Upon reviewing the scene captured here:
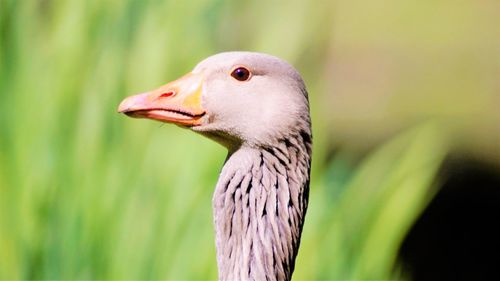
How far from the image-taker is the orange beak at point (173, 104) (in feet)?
6.35

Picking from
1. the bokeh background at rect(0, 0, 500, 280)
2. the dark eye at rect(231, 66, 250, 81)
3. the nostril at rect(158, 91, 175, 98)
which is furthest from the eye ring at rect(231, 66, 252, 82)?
the bokeh background at rect(0, 0, 500, 280)

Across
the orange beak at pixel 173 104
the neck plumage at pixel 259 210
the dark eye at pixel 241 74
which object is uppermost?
the dark eye at pixel 241 74

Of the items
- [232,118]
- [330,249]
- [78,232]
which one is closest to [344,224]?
[330,249]

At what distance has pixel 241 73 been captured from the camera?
6.53 feet

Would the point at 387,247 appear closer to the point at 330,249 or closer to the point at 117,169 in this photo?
the point at 330,249

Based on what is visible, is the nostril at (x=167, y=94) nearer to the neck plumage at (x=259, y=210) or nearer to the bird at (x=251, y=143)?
the bird at (x=251, y=143)

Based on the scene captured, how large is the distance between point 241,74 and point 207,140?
2.69 feet

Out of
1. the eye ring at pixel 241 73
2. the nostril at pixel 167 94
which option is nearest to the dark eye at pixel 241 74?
the eye ring at pixel 241 73

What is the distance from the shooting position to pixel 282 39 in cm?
288

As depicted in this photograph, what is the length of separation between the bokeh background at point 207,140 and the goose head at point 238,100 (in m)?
0.78

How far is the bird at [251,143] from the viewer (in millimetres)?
1925

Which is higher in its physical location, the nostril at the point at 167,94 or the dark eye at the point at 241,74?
the dark eye at the point at 241,74

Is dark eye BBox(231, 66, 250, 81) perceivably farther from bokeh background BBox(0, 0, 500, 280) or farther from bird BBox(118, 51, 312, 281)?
bokeh background BBox(0, 0, 500, 280)

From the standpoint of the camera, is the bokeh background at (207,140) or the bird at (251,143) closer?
the bird at (251,143)
